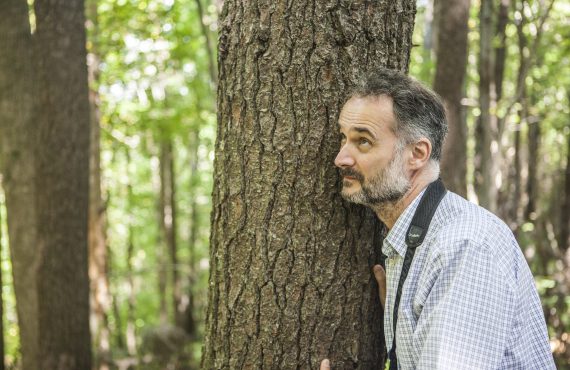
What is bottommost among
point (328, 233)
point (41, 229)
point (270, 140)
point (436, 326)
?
point (41, 229)

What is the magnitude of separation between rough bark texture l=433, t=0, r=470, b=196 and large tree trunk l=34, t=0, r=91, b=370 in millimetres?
4557

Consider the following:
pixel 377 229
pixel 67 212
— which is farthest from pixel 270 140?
pixel 67 212

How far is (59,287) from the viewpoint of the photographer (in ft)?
19.3

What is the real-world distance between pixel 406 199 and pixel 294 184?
0.49m

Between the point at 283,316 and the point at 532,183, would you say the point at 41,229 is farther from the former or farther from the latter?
the point at 532,183

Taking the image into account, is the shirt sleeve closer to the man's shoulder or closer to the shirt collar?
the man's shoulder

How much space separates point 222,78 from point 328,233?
2.87 feet

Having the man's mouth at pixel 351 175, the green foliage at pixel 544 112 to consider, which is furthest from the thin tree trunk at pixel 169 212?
the man's mouth at pixel 351 175

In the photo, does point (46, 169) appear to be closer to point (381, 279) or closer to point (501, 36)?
point (381, 279)

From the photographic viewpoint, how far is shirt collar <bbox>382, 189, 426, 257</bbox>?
2.33m

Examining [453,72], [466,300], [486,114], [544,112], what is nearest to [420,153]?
[466,300]

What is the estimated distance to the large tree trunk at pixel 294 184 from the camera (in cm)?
249

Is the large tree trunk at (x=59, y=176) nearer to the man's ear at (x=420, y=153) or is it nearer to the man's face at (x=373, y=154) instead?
the man's face at (x=373, y=154)

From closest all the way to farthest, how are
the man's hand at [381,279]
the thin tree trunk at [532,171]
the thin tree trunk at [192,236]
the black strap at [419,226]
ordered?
1. the black strap at [419,226]
2. the man's hand at [381,279]
3. the thin tree trunk at [532,171]
4. the thin tree trunk at [192,236]
